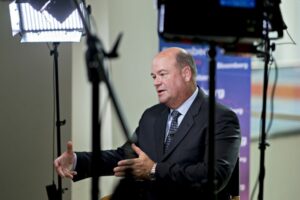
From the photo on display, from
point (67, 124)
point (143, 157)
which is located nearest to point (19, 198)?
point (67, 124)

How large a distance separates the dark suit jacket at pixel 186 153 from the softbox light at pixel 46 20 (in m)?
0.66

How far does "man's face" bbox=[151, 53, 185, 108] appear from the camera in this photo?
90.7 inches

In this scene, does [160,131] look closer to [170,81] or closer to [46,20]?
[170,81]

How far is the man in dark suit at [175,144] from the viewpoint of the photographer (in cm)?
201

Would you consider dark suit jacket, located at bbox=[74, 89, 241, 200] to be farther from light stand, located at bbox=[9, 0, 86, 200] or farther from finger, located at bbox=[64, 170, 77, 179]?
light stand, located at bbox=[9, 0, 86, 200]

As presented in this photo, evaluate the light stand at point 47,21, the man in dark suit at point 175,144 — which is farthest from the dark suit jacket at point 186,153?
the light stand at point 47,21

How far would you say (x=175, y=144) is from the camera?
2.19 meters

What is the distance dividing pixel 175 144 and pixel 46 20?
3.21 ft

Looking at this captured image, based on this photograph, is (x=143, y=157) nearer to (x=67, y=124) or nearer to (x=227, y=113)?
(x=227, y=113)

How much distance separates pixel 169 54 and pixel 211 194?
111cm

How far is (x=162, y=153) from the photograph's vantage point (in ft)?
7.39

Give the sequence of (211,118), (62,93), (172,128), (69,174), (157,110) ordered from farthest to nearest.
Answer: (62,93) → (157,110) → (172,128) → (69,174) → (211,118)

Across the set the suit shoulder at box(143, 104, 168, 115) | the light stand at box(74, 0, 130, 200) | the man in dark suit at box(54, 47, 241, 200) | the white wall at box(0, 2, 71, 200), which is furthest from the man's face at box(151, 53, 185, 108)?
the light stand at box(74, 0, 130, 200)

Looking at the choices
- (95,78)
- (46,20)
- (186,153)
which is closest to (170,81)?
(186,153)
